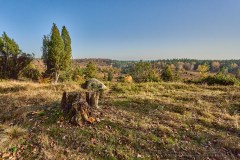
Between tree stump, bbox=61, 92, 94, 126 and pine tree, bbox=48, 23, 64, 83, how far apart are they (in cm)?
2062

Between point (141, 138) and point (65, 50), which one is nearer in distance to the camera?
point (141, 138)

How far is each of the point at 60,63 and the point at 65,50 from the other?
2431mm

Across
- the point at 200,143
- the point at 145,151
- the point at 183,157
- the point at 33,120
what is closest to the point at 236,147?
the point at 200,143

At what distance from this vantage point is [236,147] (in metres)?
3.59

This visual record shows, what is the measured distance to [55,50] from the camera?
23109 mm

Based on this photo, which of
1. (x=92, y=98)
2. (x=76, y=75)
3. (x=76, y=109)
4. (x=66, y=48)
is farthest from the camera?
(x=76, y=75)

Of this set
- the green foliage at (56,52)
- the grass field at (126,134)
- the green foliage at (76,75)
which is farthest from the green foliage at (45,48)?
A: the grass field at (126,134)

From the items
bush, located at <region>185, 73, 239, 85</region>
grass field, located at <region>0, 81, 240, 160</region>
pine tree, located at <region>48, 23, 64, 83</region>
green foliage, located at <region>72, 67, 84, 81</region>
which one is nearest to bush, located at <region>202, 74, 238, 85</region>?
bush, located at <region>185, 73, 239, 85</region>

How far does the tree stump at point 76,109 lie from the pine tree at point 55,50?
67.6 ft

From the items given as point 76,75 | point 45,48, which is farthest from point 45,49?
point 76,75

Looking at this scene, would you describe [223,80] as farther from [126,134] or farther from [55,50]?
[55,50]

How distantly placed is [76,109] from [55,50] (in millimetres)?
21080

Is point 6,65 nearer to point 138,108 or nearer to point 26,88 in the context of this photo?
point 26,88

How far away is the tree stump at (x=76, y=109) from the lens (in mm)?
4428
